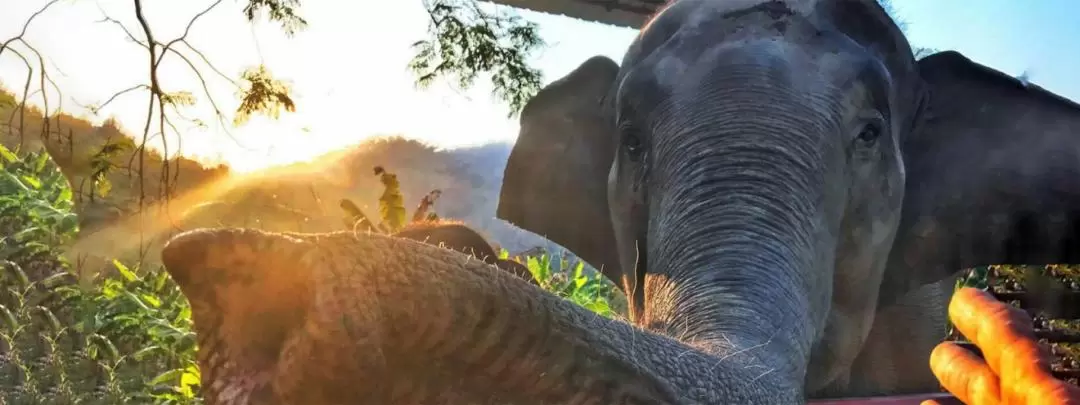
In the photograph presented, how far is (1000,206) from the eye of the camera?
169 centimetres

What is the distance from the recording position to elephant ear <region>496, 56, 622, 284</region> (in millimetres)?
1919

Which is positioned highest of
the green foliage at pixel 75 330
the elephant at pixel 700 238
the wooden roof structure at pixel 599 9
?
the wooden roof structure at pixel 599 9

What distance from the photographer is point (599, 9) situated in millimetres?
2699

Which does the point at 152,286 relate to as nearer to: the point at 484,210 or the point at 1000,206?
the point at 1000,206

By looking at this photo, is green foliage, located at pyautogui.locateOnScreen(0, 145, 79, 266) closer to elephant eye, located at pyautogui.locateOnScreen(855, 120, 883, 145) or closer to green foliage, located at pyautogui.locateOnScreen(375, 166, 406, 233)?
green foliage, located at pyautogui.locateOnScreen(375, 166, 406, 233)

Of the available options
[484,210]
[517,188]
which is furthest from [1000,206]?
[484,210]

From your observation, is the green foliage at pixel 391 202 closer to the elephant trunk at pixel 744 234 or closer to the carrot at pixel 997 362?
the elephant trunk at pixel 744 234

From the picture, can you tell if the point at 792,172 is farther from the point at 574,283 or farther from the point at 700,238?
the point at 574,283

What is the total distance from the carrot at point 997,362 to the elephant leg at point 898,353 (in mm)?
1370

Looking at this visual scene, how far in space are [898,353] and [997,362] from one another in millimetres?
1581

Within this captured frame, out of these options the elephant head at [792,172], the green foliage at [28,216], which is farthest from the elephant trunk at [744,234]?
the green foliage at [28,216]

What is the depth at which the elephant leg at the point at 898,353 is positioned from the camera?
205 centimetres

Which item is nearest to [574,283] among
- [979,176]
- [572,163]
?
[572,163]

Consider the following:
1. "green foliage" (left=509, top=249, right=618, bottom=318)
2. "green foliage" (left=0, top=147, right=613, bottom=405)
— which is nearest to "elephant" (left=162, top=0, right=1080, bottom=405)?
"green foliage" (left=0, top=147, right=613, bottom=405)
